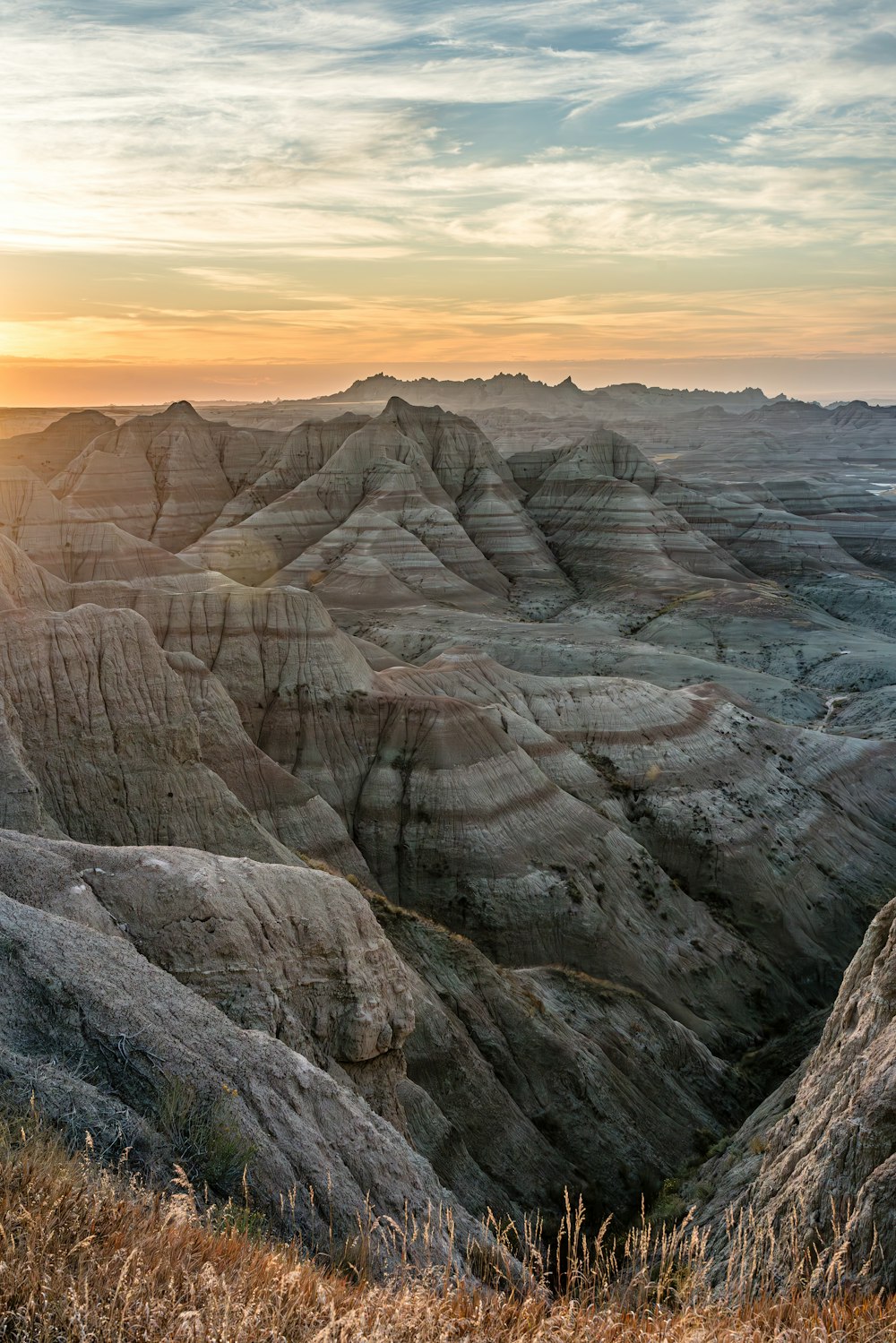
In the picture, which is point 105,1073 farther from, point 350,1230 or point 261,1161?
point 350,1230

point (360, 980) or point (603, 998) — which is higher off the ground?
point (360, 980)

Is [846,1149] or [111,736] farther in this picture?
[111,736]

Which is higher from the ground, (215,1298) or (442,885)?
(215,1298)

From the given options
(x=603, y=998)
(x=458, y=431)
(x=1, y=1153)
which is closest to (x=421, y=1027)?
(x=603, y=998)

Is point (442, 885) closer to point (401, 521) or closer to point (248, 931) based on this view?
point (248, 931)

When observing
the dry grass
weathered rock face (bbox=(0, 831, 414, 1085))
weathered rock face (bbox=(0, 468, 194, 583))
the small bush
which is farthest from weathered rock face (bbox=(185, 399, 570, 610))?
the dry grass

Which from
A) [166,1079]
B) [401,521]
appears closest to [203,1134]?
[166,1079]

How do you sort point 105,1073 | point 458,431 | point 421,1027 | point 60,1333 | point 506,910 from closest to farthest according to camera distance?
point 60,1333 < point 105,1073 < point 421,1027 < point 506,910 < point 458,431
